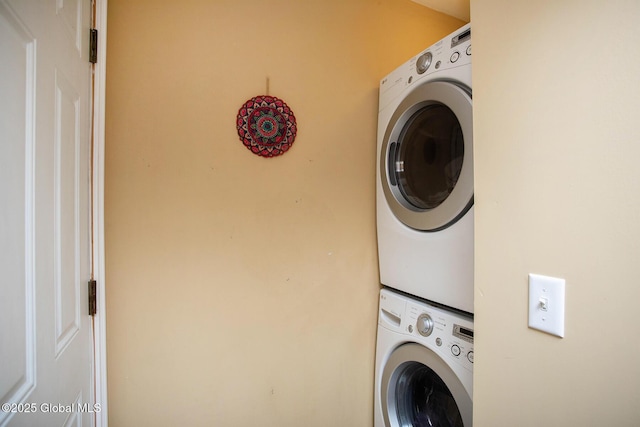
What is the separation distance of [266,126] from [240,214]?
1.33ft

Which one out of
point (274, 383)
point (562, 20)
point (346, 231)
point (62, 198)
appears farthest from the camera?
point (346, 231)

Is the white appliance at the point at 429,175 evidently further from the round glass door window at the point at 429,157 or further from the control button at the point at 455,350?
the control button at the point at 455,350

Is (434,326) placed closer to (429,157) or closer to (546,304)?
(546,304)

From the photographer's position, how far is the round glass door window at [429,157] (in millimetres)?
1071

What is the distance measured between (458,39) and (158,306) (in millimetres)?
1503

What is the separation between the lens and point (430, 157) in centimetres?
119

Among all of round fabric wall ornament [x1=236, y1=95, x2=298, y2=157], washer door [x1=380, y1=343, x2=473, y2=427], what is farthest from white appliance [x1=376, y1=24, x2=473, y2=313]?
round fabric wall ornament [x1=236, y1=95, x2=298, y2=157]

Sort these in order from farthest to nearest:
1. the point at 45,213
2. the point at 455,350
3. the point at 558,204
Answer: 1. the point at 455,350
2. the point at 45,213
3. the point at 558,204

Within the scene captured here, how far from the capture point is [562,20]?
2.01ft

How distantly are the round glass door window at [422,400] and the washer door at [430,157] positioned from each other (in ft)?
1.98

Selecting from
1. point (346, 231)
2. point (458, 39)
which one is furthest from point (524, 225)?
point (346, 231)

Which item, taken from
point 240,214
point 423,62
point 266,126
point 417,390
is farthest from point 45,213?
point 417,390

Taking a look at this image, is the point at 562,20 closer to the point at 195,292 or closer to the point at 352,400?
the point at 195,292

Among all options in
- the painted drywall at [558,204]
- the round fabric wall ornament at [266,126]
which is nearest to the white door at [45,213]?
the round fabric wall ornament at [266,126]
